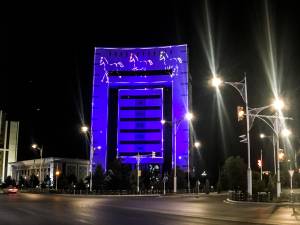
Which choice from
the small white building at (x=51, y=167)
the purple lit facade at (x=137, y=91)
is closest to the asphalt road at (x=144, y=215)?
the small white building at (x=51, y=167)

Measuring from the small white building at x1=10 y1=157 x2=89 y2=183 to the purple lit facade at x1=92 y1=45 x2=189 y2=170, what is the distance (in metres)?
10.8

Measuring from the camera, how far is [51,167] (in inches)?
5335

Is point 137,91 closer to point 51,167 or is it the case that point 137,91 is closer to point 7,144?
point 51,167

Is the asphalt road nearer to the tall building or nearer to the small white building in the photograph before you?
the small white building

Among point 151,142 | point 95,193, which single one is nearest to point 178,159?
point 151,142

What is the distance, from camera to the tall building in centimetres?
14900

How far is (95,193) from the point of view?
67.5m

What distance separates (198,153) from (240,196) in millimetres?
126509

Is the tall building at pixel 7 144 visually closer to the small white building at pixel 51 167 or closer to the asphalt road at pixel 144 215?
the small white building at pixel 51 167

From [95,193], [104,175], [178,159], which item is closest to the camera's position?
[95,193]

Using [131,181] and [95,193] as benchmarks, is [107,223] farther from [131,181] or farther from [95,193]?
[131,181]

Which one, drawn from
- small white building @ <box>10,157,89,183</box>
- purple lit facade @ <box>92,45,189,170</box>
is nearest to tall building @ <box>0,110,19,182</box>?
small white building @ <box>10,157,89,183</box>

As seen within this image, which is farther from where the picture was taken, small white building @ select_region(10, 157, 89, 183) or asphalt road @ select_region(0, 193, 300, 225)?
small white building @ select_region(10, 157, 89, 183)

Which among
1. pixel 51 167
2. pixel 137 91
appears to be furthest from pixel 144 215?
pixel 137 91
